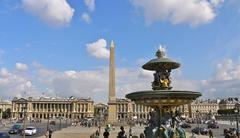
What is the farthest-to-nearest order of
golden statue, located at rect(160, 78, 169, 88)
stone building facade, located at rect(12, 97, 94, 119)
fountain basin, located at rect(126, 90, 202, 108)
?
stone building facade, located at rect(12, 97, 94, 119) → golden statue, located at rect(160, 78, 169, 88) → fountain basin, located at rect(126, 90, 202, 108)

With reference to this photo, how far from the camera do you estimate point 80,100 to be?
194000mm

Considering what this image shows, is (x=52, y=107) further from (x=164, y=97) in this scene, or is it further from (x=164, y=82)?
(x=164, y=97)

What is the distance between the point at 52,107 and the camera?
19038 cm

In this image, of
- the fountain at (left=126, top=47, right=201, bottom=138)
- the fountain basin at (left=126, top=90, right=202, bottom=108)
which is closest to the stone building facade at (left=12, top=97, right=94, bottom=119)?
the fountain at (left=126, top=47, right=201, bottom=138)

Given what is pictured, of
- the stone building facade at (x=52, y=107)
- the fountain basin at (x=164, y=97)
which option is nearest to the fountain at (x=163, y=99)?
the fountain basin at (x=164, y=97)

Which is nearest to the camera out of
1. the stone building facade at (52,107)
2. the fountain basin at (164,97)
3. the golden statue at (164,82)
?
the fountain basin at (164,97)

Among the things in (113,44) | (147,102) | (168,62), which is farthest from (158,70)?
(113,44)

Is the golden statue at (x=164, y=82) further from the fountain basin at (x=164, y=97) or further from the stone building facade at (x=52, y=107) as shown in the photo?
the stone building facade at (x=52, y=107)

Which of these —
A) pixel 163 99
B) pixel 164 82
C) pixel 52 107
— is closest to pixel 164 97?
pixel 163 99

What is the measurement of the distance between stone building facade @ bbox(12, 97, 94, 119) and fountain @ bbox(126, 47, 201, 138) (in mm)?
173303

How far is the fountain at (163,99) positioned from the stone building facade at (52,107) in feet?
569

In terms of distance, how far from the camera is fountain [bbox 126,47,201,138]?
15.5 m

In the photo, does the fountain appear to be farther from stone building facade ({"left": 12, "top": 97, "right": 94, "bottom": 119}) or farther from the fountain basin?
stone building facade ({"left": 12, "top": 97, "right": 94, "bottom": 119})

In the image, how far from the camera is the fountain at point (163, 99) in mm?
15461
